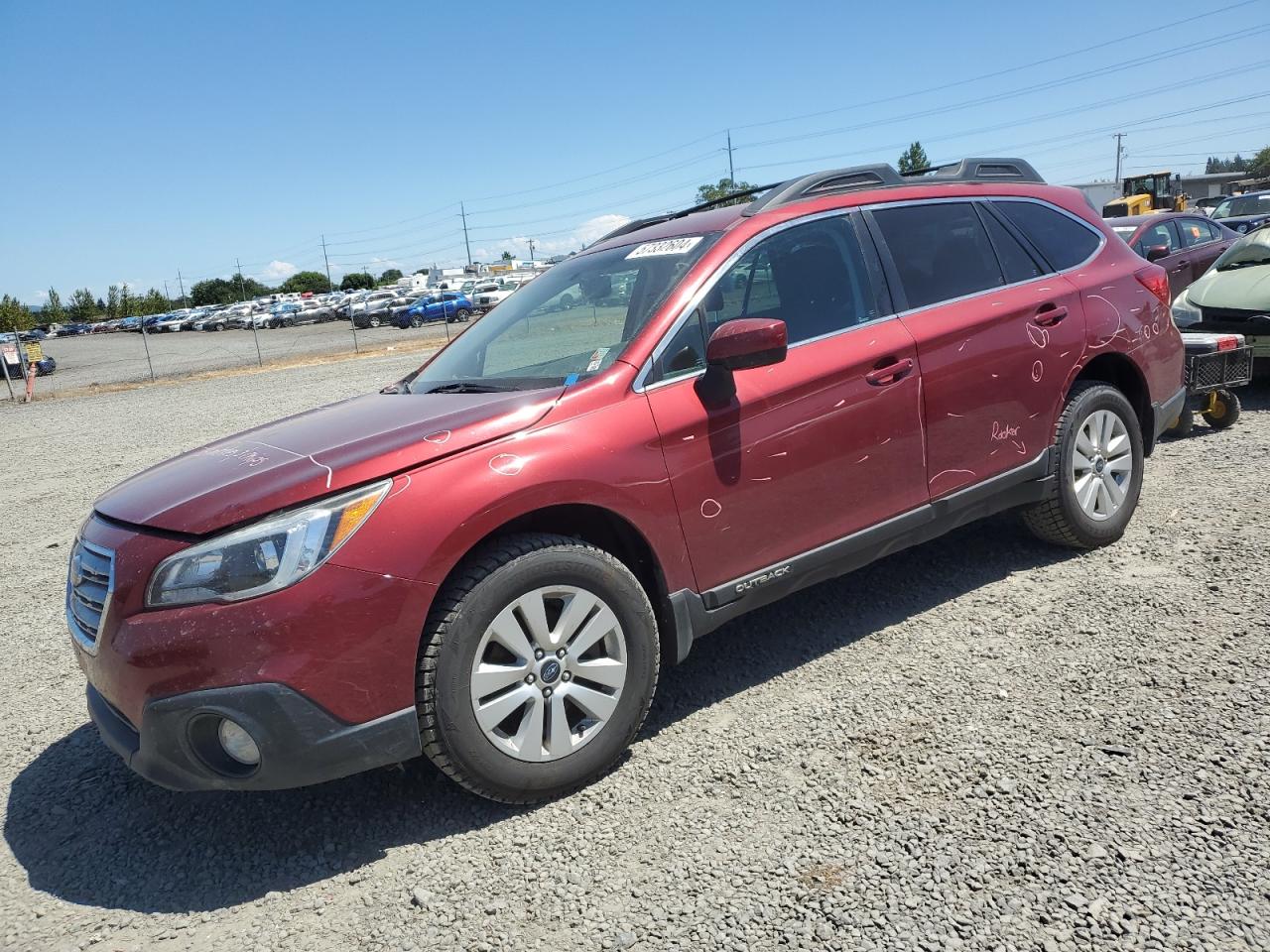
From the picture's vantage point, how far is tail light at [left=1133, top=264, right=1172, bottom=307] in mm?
4715

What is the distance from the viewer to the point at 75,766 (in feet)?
11.5

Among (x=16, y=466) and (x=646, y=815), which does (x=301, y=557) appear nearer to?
(x=646, y=815)

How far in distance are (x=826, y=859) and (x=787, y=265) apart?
2.21 m

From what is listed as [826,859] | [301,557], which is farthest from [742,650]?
[301,557]

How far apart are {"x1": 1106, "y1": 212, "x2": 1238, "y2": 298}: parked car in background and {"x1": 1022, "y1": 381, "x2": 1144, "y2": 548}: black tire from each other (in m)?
7.39

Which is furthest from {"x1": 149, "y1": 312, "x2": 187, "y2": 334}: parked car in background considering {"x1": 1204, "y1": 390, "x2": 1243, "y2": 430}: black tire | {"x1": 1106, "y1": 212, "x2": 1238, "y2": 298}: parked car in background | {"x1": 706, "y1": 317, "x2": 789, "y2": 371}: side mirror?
{"x1": 706, "y1": 317, "x2": 789, "y2": 371}: side mirror

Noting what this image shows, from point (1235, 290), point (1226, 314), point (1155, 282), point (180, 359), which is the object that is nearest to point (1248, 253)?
point (1235, 290)

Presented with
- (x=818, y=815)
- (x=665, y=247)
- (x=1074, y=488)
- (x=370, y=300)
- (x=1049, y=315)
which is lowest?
(x=818, y=815)

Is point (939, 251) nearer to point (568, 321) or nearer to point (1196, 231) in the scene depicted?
point (568, 321)

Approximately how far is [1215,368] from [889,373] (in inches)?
164

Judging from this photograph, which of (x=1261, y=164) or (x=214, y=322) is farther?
(x=1261, y=164)

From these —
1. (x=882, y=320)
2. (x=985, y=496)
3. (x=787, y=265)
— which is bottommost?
(x=985, y=496)

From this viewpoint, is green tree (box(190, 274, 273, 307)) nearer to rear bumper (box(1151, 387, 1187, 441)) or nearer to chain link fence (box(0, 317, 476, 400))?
chain link fence (box(0, 317, 476, 400))

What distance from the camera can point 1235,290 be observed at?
25.9ft
